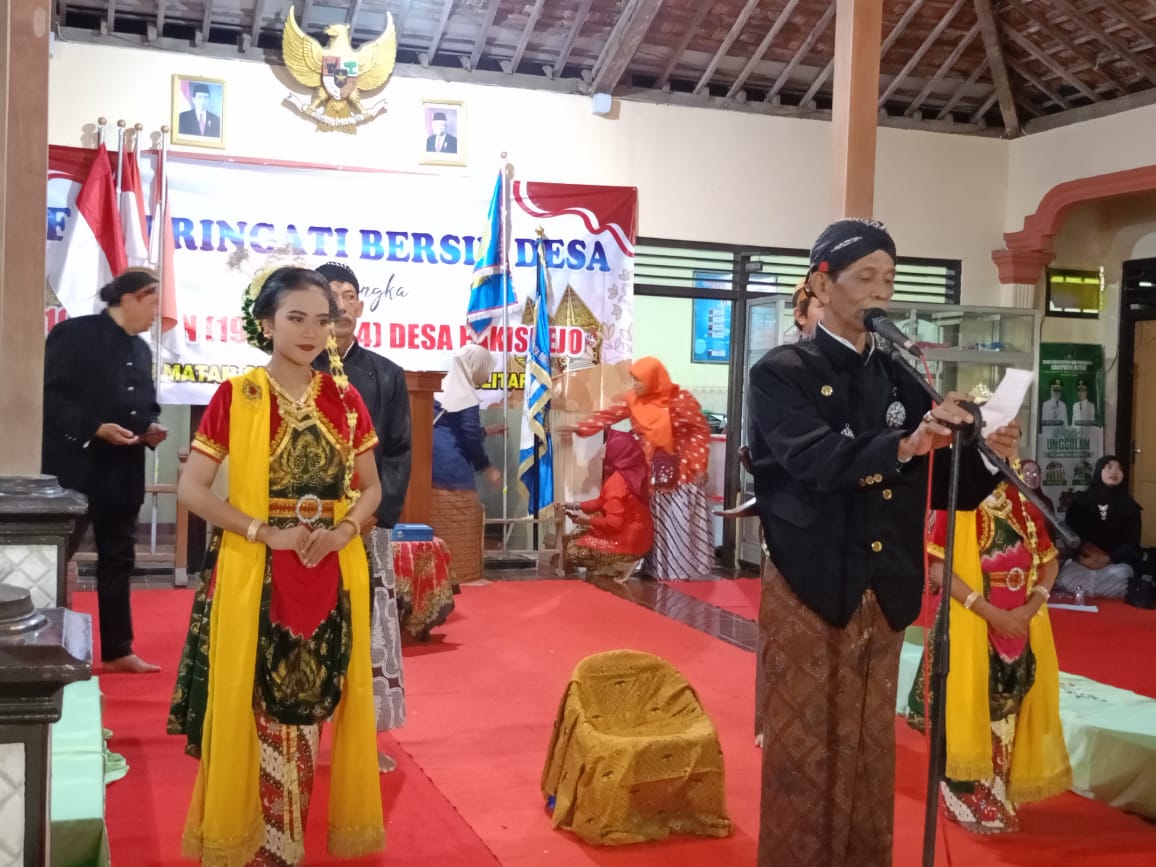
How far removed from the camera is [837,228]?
2.25 meters

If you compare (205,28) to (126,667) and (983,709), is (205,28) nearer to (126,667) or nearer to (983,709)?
(126,667)

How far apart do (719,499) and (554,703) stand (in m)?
4.11

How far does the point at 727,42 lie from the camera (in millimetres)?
8070

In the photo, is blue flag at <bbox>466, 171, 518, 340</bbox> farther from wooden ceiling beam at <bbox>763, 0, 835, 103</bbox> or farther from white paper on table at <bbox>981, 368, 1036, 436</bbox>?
white paper on table at <bbox>981, 368, 1036, 436</bbox>

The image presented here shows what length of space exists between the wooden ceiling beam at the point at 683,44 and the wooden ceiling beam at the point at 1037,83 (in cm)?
232

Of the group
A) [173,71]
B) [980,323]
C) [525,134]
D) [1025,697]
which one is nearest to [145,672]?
[1025,697]

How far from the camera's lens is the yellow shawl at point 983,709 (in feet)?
10.4

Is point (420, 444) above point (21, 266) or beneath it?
beneath

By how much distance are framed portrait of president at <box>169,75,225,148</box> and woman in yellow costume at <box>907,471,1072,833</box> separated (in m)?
5.48

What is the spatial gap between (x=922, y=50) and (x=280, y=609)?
7.08 metres

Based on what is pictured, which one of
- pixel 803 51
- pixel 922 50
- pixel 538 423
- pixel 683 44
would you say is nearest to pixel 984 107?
pixel 922 50

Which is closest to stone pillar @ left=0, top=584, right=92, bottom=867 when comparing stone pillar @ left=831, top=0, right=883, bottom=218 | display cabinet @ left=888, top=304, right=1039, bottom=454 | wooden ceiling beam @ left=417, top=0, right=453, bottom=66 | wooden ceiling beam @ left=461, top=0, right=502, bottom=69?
stone pillar @ left=831, top=0, right=883, bottom=218

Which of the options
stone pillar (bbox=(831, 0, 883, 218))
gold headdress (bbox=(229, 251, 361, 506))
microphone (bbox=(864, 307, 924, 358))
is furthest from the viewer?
stone pillar (bbox=(831, 0, 883, 218))

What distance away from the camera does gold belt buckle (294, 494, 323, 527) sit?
2.68 m
